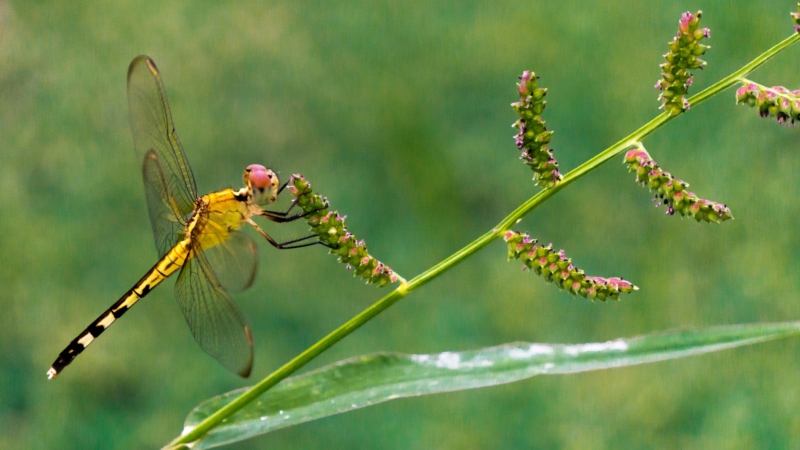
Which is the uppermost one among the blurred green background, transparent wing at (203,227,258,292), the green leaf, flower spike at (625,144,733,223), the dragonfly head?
the blurred green background

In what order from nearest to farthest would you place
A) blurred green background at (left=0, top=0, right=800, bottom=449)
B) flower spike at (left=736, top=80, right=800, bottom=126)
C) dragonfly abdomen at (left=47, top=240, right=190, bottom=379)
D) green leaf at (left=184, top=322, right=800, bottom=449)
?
flower spike at (left=736, top=80, right=800, bottom=126) < green leaf at (left=184, top=322, right=800, bottom=449) < dragonfly abdomen at (left=47, top=240, right=190, bottom=379) < blurred green background at (left=0, top=0, right=800, bottom=449)

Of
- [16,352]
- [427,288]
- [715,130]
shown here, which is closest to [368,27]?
[427,288]

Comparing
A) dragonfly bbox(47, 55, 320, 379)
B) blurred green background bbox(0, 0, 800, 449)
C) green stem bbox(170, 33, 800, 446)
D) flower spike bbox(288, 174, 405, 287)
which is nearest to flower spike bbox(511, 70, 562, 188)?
green stem bbox(170, 33, 800, 446)

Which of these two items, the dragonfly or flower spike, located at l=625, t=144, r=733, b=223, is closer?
flower spike, located at l=625, t=144, r=733, b=223

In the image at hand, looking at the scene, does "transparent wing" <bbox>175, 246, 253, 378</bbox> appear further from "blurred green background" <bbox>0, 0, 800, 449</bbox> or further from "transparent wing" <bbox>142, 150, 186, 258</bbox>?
"blurred green background" <bbox>0, 0, 800, 449</bbox>

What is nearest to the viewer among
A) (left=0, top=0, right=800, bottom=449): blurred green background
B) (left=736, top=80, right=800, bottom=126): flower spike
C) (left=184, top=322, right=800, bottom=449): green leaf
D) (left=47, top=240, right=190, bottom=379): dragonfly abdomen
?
(left=736, top=80, right=800, bottom=126): flower spike

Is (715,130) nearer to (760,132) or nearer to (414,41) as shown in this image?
(760,132)

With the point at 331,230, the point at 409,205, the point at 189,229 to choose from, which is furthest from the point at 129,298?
the point at 409,205

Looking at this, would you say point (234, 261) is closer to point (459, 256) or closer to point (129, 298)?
point (129, 298)
